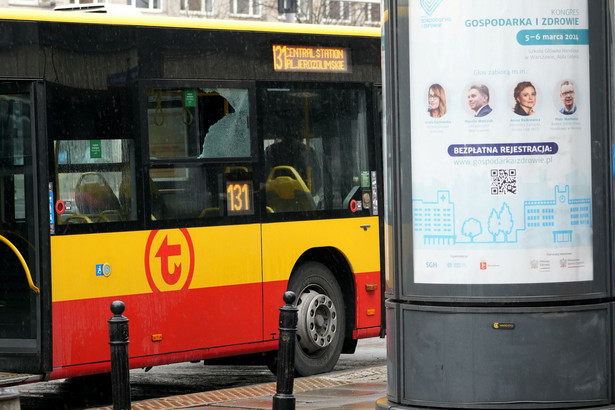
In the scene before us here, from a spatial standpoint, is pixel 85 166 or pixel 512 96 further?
pixel 85 166

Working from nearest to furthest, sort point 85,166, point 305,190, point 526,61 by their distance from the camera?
1. point 526,61
2. point 85,166
3. point 305,190

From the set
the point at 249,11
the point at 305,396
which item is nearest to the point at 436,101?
the point at 305,396

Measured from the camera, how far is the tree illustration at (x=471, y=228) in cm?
775

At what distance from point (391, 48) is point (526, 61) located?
782mm

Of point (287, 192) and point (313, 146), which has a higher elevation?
point (313, 146)

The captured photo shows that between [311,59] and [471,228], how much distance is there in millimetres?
5802

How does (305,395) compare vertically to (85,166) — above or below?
below

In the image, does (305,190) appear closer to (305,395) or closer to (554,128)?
(305,395)

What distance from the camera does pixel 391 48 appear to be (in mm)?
8055

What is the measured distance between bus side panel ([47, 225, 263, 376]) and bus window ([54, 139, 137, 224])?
176 mm

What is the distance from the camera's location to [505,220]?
304 inches

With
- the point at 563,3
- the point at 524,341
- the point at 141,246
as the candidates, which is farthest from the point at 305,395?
the point at 563,3

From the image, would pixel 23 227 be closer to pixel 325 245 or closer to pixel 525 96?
pixel 325 245

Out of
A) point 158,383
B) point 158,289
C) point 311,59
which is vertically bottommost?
point 158,383
